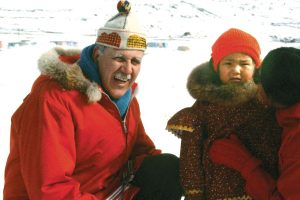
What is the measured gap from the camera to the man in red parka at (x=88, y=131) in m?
1.88

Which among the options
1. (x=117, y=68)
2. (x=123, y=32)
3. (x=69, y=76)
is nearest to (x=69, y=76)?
(x=69, y=76)

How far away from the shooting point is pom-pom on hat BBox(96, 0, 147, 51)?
2.11 metres

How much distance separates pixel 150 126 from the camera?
4.38 metres

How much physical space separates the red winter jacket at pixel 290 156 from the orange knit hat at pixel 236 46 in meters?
0.52

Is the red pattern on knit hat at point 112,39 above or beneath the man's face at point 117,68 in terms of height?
above

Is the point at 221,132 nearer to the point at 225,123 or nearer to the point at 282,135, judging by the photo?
the point at 225,123

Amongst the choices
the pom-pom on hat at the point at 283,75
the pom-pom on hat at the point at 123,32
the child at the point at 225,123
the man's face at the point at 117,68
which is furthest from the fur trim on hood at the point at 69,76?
the pom-pom on hat at the point at 283,75

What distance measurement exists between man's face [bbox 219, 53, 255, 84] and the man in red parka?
459 millimetres

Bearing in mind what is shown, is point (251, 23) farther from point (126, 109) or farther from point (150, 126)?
point (126, 109)

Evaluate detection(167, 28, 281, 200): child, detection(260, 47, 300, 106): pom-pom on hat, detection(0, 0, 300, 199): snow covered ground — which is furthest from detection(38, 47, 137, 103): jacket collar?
detection(0, 0, 300, 199): snow covered ground

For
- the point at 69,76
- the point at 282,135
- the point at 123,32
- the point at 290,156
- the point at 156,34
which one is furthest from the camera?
the point at 156,34

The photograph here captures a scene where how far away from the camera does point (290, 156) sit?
167 cm

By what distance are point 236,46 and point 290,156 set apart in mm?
743

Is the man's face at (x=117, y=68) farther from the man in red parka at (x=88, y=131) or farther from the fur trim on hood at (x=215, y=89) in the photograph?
the fur trim on hood at (x=215, y=89)
